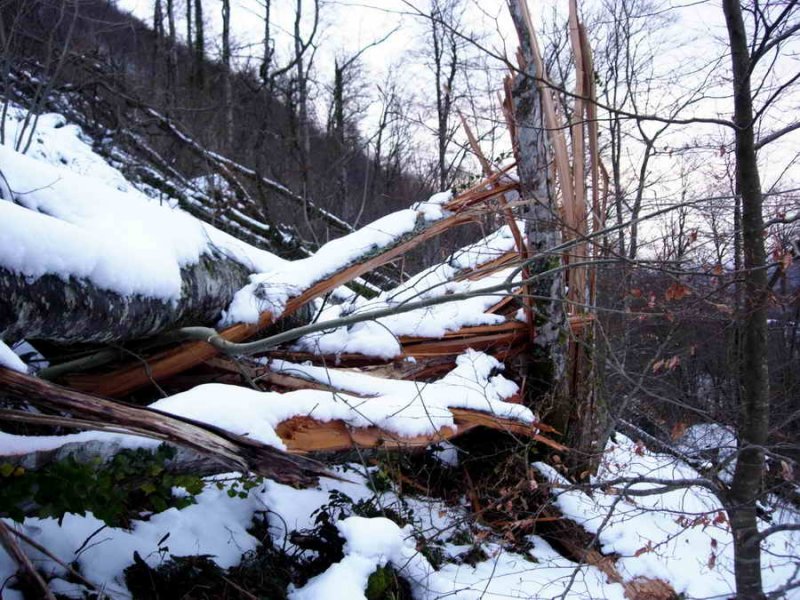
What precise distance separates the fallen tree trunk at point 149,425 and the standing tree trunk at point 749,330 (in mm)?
2513

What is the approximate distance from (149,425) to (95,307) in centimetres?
65

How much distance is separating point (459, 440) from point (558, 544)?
1.18m

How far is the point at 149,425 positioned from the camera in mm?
2396

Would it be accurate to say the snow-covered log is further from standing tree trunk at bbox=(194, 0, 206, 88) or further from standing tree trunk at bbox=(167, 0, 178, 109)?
standing tree trunk at bbox=(194, 0, 206, 88)

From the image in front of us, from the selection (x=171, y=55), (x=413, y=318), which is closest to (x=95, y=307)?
(x=413, y=318)

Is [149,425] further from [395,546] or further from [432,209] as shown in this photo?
[432,209]

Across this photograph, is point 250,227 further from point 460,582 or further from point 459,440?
point 460,582

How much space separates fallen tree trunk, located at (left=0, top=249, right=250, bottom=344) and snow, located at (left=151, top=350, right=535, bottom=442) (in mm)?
442

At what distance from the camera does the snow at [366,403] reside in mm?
2908

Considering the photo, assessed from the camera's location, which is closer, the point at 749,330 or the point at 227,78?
the point at 749,330

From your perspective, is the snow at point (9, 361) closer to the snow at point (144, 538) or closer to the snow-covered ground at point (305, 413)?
the snow-covered ground at point (305, 413)

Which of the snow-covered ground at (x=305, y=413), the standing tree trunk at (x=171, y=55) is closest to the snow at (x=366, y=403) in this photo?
the snow-covered ground at (x=305, y=413)

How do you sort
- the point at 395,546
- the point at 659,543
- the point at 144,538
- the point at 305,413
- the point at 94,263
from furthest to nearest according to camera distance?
1. the point at 659,543
2. the point at 395,546
3. the point at 305,413
4. the point at 144,538
5. the point at 94,263

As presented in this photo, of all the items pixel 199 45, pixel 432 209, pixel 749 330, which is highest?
pixel 199 45
